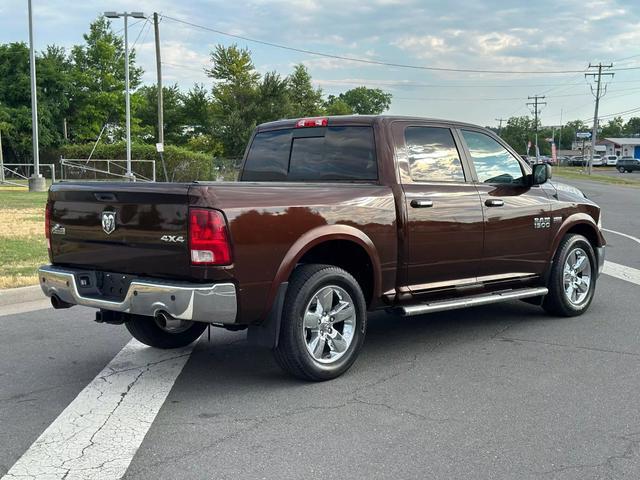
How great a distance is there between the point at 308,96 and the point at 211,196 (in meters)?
69.5

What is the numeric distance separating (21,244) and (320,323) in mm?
7763

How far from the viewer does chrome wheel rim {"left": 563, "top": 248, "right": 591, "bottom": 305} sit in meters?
6.92

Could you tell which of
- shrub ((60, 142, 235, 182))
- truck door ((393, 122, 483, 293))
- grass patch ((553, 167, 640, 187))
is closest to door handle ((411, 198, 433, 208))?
truck door ((393, 122, 483, 293))

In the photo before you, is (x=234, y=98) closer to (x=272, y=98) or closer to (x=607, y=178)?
(x=272, y=98)

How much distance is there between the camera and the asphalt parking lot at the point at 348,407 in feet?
11.6

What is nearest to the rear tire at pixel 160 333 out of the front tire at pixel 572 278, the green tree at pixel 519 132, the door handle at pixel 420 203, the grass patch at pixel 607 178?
the door handle at pixel 420 203

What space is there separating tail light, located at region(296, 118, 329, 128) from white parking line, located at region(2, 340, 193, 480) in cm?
222

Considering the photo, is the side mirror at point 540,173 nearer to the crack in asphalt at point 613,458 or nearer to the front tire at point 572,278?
the front tire at point 572,278

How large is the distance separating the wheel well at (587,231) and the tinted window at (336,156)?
8.96 feet

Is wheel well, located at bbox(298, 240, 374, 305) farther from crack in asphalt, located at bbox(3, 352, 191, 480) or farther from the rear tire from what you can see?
crack in asphalt, located at bbox(3, 352, 191, 480)

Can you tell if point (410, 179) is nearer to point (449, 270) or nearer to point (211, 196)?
point (449, 270)

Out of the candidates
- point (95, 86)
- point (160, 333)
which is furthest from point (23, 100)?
point (160, 333)

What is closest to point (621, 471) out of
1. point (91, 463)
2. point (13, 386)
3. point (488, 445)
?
point (488, 445)

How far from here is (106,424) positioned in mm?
4070
